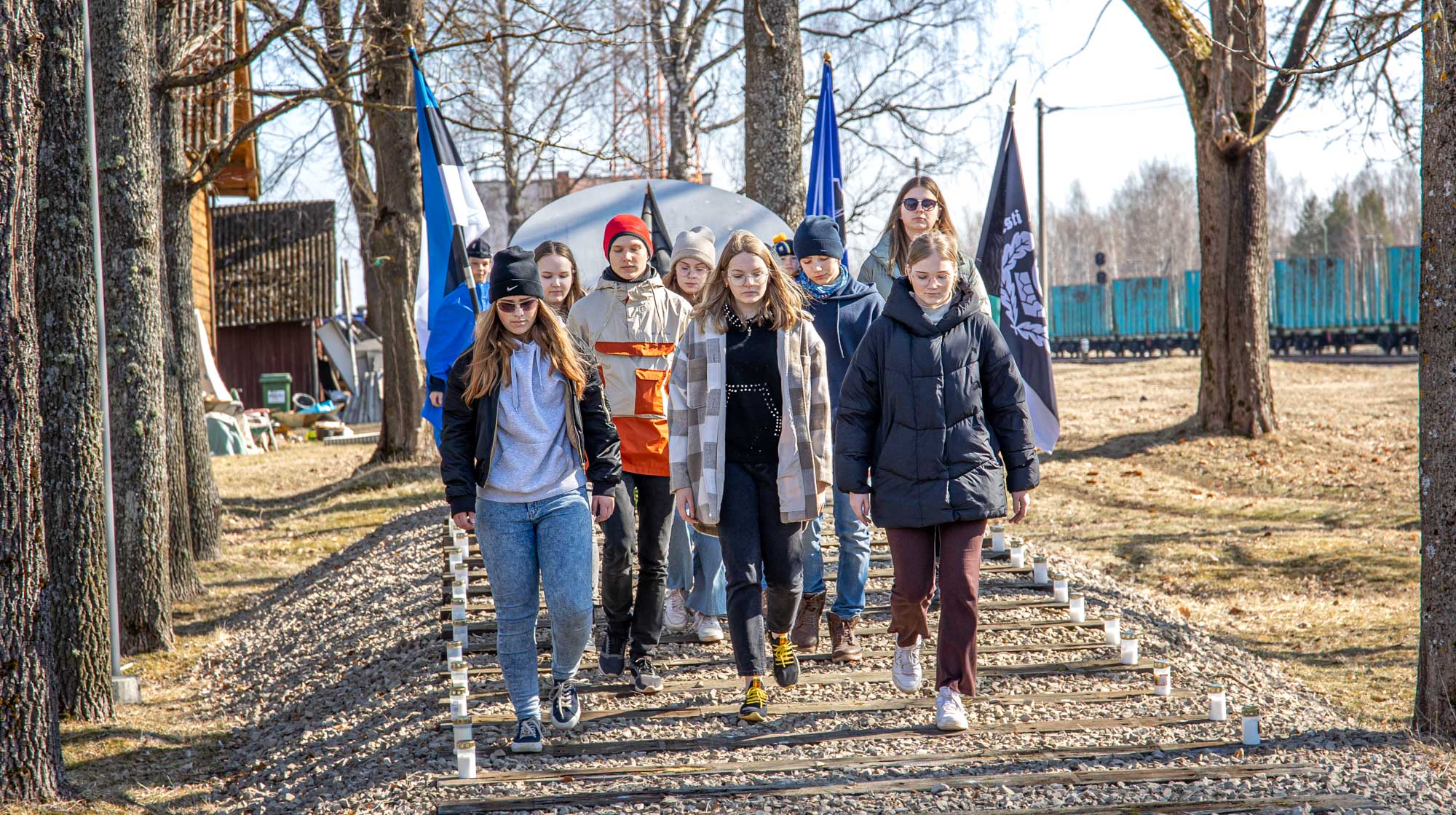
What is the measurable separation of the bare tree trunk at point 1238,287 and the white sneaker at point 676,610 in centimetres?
1032

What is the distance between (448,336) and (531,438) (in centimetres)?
355

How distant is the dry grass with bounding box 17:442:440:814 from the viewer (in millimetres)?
5520

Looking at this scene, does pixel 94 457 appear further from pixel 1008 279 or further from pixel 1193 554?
pixel 1193 554

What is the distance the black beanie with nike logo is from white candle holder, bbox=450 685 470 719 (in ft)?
5.45

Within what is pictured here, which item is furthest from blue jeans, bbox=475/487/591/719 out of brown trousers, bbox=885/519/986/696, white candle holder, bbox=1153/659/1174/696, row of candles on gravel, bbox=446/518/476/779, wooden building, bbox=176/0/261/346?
wooden building, bbox=176/0/261/346

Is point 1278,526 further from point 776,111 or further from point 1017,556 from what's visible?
point 776,111

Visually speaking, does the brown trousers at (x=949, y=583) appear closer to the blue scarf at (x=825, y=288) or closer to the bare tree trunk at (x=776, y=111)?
the blue scarf at (x=825, y=288)

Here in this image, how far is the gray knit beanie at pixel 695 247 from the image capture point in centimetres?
536

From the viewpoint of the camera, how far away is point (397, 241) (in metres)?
14.5

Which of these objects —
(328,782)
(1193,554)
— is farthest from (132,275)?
(1193,554)

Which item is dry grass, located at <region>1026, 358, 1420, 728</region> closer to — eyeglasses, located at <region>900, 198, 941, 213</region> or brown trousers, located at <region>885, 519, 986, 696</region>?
brown trousers, located at <region>885, 519, 986, 696</region>

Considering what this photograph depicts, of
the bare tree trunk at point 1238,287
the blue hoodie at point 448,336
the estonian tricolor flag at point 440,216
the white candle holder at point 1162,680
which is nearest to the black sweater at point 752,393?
the white candle holder at point 1162,680

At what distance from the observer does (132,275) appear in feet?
24.9

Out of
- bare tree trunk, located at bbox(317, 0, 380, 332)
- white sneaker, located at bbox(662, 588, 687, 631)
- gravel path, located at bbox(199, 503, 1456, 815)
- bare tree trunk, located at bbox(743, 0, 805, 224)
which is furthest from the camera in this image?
bare tree trunk, located at bbox(317, 0, 380, 332)
